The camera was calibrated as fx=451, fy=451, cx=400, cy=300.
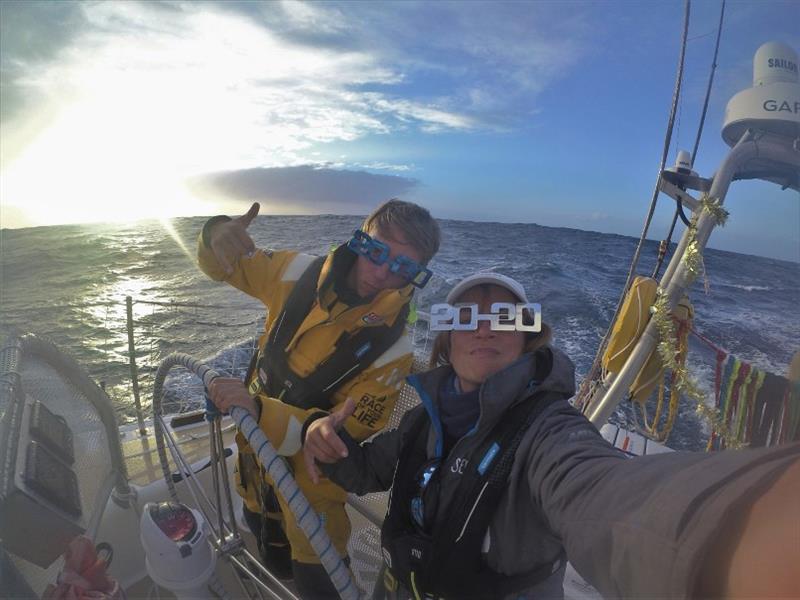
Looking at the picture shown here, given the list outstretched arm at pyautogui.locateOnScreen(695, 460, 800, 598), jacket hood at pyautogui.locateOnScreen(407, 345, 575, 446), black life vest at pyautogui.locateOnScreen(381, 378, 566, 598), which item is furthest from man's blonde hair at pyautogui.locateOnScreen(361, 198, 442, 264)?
outstretched arm at pyautogui.locateOnScreen(695, 460, 800, 598)

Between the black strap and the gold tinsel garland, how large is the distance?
164cm

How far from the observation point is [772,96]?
2.63m

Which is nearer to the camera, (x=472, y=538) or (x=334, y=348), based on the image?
(x=472, y=538)

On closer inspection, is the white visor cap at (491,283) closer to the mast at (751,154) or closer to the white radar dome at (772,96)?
the mast at (751,154)

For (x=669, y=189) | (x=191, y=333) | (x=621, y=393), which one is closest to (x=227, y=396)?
(x=621, y=393)

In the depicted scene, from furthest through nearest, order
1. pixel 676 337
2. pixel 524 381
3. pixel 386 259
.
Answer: pixel 676 337, pixel 386 259, pixel 524 381

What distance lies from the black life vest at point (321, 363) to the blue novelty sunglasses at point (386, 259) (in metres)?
0.11

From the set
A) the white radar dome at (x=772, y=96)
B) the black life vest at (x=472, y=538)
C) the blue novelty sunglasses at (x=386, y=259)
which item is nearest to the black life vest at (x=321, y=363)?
the blue novelty sunglasses at (x=386, y=259)

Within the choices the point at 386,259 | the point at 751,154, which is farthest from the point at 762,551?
the point at 751,154

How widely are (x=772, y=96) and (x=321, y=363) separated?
300cm

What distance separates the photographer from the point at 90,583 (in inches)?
50.2

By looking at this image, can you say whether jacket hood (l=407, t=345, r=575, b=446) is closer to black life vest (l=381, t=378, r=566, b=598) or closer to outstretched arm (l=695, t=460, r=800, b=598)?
black life vest (l=381, t=378, r=566, b=598)

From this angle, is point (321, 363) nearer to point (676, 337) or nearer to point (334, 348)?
point (334, 348)

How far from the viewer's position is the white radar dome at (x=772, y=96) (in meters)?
2.61
